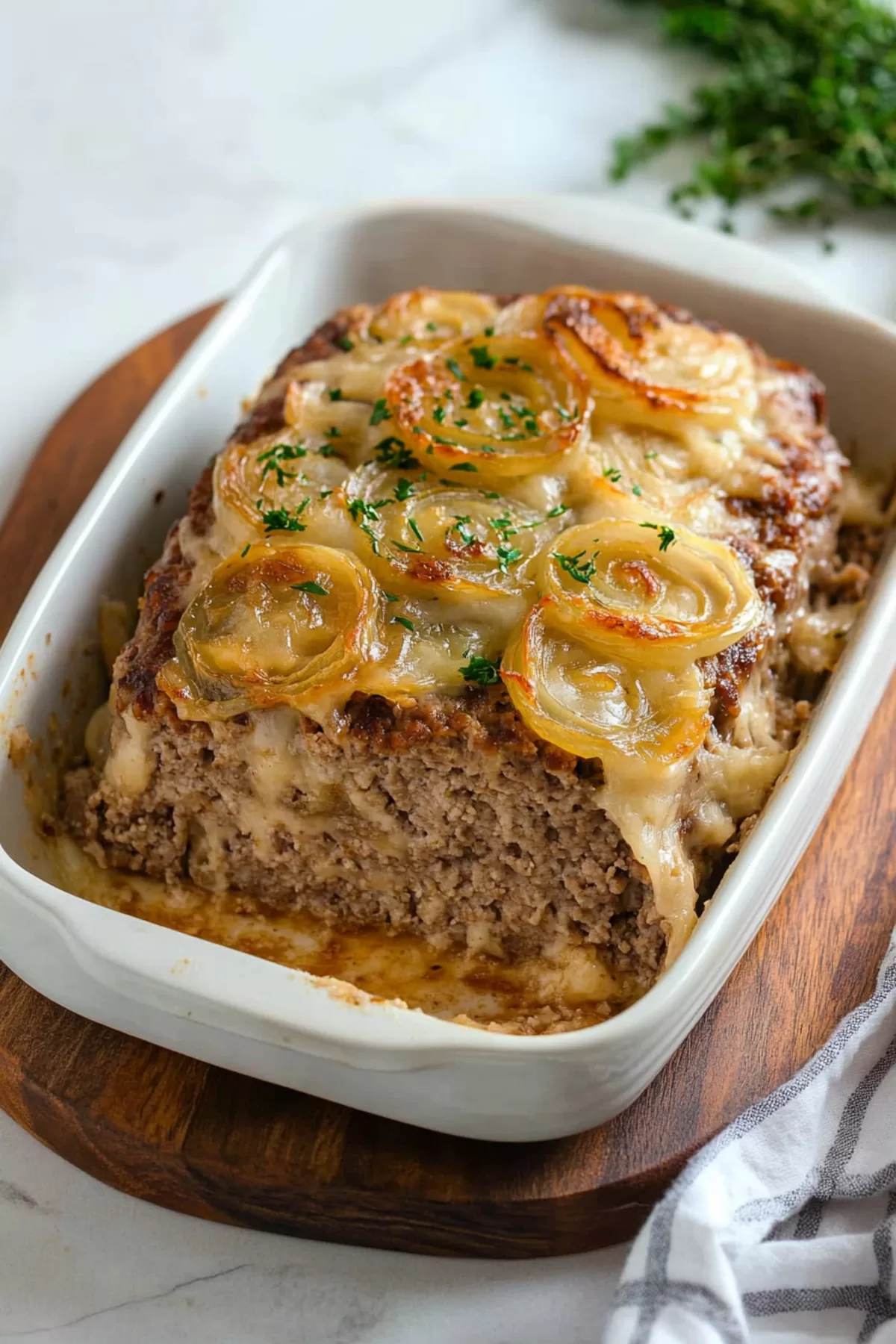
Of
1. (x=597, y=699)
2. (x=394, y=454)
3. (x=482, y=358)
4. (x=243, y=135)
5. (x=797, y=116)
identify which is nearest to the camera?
(x=597, y=699)

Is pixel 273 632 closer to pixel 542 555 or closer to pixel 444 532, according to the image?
pixel 444 532

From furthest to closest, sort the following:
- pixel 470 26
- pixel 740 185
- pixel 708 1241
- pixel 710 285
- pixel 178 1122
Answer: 1. pixel 470 26
2. pixel 740 185
3. pixel 710 285
4. pixel 178 1122
5. pixel 708 1241

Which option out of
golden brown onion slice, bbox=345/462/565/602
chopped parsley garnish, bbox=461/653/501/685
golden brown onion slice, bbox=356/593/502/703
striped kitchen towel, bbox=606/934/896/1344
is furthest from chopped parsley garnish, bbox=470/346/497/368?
striped kitchen towel, bbox=606/934/896/1344

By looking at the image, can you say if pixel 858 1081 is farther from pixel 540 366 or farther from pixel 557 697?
pixel 540 366

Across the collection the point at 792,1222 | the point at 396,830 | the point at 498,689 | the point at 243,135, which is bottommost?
the point at 792,1222

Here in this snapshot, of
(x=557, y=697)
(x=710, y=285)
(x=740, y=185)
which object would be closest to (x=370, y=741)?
(x=557, y=697)

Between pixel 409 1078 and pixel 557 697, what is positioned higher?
pixel 557 697

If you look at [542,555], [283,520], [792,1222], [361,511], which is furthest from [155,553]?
[792,1222]
